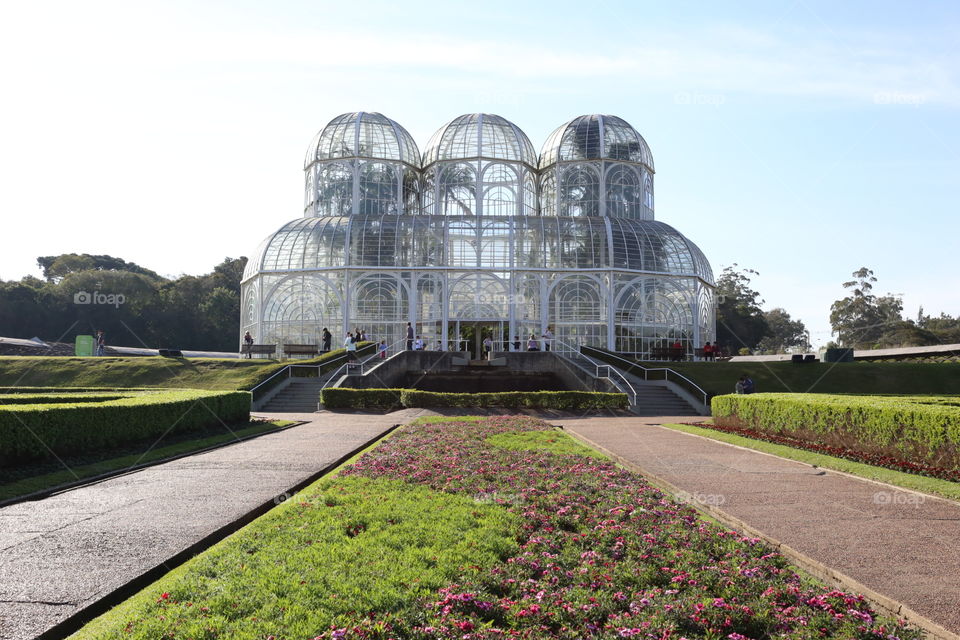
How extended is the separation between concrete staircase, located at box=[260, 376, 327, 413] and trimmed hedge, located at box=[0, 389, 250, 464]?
6.76 m

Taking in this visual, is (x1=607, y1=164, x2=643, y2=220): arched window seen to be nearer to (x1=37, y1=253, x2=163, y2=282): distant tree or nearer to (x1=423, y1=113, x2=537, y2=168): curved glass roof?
(x1=423, y1=113, x2=537, y2=168): curved glass roof

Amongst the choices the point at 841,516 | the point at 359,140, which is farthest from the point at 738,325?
the point at 841,516

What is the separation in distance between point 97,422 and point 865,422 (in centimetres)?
1433

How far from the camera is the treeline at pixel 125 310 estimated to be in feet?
213

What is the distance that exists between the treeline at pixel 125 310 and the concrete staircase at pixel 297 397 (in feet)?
139

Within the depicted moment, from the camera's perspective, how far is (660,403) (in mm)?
26172

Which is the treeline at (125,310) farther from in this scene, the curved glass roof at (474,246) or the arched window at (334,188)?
the curved glass roof at (474,246)

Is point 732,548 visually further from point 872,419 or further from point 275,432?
point 275,432

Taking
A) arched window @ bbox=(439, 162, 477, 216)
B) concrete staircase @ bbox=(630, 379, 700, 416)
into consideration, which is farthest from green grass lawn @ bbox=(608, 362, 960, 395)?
arched window @ bbox=(439, 162, 477, 216)

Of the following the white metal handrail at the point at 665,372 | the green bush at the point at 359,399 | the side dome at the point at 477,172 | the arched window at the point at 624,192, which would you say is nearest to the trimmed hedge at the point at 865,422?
the white metal handrail at the point at 665,372

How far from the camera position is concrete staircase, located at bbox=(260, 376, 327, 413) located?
25.4 metres

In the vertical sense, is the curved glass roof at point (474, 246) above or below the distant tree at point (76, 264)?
below

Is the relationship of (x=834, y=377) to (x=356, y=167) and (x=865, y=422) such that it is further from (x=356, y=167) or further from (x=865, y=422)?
(x=356, y=167)

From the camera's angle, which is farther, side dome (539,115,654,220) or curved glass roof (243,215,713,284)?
side dome (539,115,654,220)
